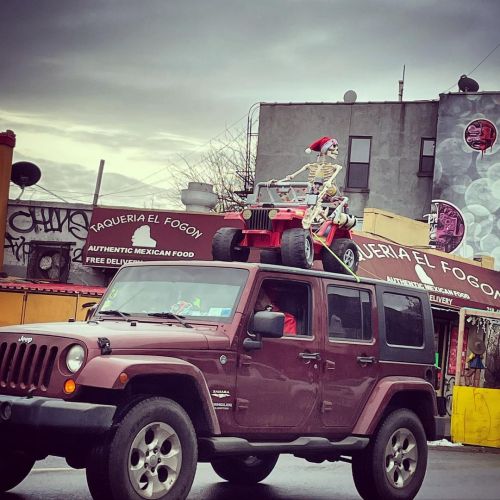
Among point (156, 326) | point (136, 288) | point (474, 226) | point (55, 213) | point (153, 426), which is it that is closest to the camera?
point (153, 426)

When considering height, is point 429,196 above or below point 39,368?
above

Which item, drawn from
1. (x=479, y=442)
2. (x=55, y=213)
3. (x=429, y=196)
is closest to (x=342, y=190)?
(x=429, y=196)

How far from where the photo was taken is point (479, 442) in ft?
→ 60.3

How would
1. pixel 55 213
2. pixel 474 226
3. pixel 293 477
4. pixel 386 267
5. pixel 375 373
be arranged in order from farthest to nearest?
pixel 474 226 → pixel 55 213 → pixel 386 267 → pixel 293 477 → pixel 375 373

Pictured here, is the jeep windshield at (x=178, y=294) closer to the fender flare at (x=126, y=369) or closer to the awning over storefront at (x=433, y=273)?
the fender flare at (x=126, y=369)

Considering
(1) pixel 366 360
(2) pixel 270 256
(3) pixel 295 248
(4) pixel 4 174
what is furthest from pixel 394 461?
(4) pixel 4 174

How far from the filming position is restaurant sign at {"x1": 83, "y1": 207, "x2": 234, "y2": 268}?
1047 inches

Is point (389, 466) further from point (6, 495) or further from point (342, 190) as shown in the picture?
point (342, 190)

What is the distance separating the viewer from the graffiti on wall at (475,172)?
34.0m

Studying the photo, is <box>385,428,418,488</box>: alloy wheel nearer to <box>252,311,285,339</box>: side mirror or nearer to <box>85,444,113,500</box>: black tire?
<box>252,311,285,339</box>: side mirror

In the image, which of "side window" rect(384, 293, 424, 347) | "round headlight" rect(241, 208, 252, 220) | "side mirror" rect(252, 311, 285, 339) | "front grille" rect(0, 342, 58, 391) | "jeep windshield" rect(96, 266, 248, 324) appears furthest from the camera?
"round headlight" rect(241, 208, 252, 220)

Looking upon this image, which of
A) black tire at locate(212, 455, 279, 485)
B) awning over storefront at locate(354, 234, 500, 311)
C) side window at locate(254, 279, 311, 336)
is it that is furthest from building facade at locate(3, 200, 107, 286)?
side window at locate(254, 279, 311, 336)

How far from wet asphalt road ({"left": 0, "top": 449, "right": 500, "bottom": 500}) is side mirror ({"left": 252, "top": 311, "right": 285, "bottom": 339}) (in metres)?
2.04

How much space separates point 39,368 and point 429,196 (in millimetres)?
29061
